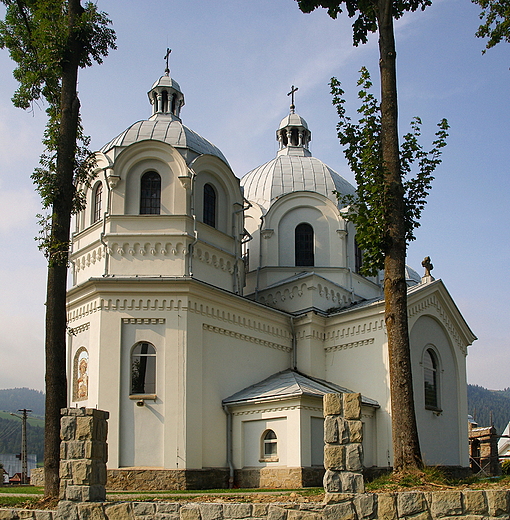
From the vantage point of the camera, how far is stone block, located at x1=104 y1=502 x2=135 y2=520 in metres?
9.52

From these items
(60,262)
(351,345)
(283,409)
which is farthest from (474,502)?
(351,345)

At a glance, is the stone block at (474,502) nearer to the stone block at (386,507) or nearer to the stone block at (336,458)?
the stone block at (386,507)

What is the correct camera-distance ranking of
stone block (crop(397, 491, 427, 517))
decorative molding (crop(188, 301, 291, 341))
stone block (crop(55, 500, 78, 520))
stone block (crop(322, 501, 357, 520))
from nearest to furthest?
stone block (crop(322, 501, 357, 520))
stone block (crop(397, 491, 427, 517))
stone block (crop(55, 500, 78, 520))
decorative molding (crop(188, 301, 291, 341))

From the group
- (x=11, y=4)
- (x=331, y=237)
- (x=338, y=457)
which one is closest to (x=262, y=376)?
(x=331, y=237)

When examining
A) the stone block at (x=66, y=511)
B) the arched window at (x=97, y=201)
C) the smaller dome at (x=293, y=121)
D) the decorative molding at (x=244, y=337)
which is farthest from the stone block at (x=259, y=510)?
the smaller dome at (x=293, y=121)

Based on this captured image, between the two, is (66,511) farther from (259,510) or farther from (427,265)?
(427,265)

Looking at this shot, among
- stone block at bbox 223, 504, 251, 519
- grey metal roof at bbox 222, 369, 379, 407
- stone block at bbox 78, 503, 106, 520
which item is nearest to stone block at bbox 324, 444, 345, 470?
stone block at bbox 223, 504, 251, 519

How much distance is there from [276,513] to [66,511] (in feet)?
10.2

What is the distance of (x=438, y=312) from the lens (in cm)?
2228

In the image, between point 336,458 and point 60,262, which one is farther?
point 60,262

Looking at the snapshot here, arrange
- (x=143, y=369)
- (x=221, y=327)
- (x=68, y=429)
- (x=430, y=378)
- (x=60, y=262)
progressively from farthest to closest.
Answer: (x=430, y=378) → (x=221, y=327) → (x=143, y=369) → (x=60, y=262) → (x=68, y=429)

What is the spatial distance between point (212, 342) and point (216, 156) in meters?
5.92

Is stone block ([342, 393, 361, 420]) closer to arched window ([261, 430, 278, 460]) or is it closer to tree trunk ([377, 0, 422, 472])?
tree trunk ([377, 0, 422, 472])

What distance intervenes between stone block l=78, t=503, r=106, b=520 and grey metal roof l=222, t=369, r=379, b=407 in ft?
26.5
